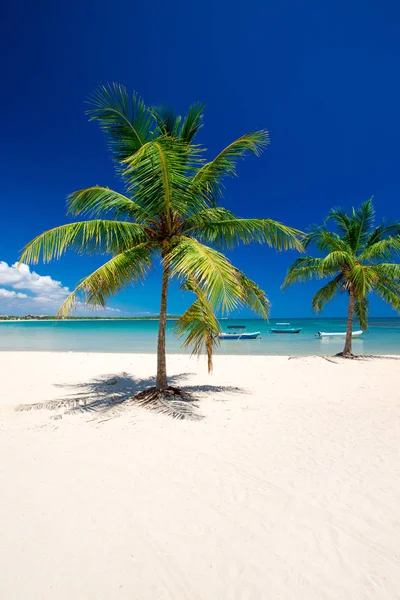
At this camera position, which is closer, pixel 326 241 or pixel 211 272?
pixel 211 272

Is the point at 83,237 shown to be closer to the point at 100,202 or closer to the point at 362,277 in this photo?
the point at 100,202

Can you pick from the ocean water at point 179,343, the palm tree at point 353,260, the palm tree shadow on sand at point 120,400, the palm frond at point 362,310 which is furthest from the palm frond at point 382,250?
the palm tree shadow on sand at point 120,400

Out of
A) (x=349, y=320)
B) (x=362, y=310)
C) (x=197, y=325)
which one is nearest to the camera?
(x=197, y=325)

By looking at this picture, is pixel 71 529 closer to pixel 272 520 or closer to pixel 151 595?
pixel 151 595

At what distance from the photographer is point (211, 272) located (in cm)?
473

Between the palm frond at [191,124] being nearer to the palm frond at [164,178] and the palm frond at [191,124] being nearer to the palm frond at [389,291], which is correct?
the palm frond at [164,178]

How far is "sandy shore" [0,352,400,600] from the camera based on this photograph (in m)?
2.21

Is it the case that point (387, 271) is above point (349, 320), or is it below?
above

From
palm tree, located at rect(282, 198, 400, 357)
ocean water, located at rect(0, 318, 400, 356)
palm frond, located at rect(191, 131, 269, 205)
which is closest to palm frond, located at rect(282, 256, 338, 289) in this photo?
palm tree, located at rect(282, 198, 400, 357)

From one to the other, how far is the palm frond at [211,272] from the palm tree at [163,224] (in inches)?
1.7

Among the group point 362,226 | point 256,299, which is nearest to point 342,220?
point 362,226

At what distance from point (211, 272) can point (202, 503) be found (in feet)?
9.78

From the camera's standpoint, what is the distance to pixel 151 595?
2109mm

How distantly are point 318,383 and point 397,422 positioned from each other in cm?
336
